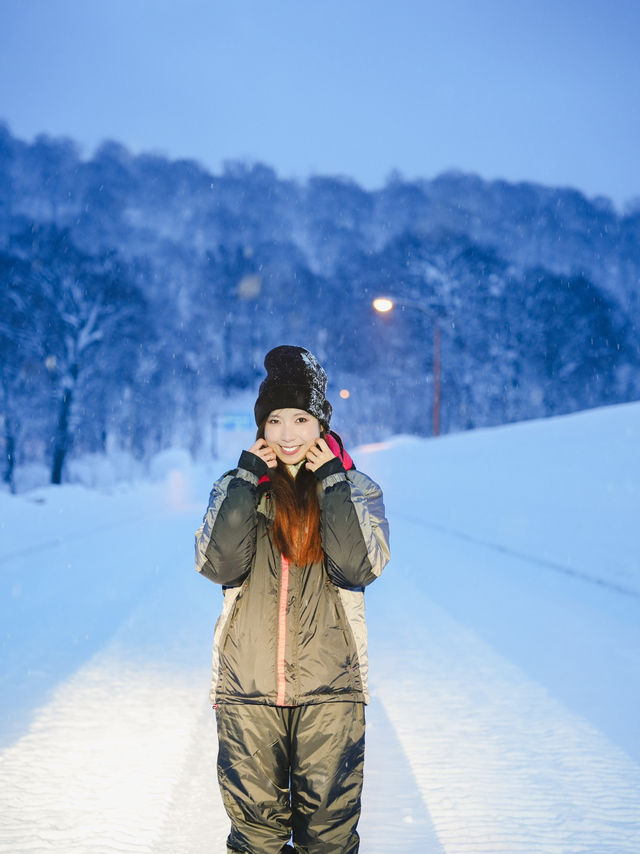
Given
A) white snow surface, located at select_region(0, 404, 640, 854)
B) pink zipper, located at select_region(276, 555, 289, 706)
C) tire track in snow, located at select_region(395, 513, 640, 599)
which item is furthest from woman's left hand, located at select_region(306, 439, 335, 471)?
tire track in snow, located at select_region(395, 513, 640, 599)

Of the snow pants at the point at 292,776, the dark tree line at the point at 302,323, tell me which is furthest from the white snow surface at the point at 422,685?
the dark tree line at the point at 302,323

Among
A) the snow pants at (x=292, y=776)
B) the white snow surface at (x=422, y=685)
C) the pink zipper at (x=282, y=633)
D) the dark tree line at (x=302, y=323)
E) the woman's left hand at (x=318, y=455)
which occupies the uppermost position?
the dark tree line at (x=302, y=323)

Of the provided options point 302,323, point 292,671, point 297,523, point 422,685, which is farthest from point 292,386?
point 302,323

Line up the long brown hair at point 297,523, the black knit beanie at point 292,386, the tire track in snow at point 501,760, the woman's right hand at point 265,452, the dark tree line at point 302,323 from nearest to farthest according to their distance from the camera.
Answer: the long brown hair at point 297,523
the woman's right hand at point 265,452
the black knit beanie at point 292,386
the tire track in snow at point 501,760
the dark tree line at point 302,323

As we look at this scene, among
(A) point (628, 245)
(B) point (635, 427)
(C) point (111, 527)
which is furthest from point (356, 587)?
(A) point (628, 245)

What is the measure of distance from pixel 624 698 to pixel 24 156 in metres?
129

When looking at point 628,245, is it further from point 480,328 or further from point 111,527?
point 111,527

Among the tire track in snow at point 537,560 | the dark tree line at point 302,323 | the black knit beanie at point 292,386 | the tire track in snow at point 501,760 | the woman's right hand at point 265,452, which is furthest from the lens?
the dark tree line at point 302,323

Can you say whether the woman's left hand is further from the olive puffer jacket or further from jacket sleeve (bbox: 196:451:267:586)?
jacket sleeve (bbox: 196:451:267:586)

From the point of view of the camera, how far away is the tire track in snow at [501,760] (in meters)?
3.06

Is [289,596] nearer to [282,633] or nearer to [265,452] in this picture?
[282,633]

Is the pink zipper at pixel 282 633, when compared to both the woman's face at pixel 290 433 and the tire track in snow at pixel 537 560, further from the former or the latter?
the tire track in snow at pixel 537 560

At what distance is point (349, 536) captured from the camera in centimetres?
232

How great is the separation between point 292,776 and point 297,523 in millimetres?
738
